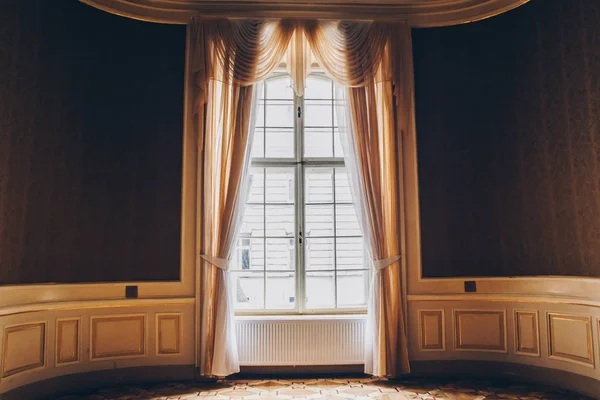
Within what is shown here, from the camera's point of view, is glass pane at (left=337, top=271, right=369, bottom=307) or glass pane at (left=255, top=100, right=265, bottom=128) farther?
glass pane at (left=255, top=100, right=265, bottom=128)

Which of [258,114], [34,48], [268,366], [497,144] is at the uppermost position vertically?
[34,48]

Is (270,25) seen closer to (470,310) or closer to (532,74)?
(532,74)

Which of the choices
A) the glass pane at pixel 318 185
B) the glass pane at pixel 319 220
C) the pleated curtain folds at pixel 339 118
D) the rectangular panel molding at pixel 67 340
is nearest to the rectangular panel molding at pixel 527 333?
the pleated curtain folds at pixel 339 118

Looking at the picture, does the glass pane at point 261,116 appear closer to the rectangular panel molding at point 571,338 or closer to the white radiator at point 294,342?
the white radiator at point 294,342

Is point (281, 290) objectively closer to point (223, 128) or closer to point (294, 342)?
point (294, 342)

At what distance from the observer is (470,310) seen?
404cm

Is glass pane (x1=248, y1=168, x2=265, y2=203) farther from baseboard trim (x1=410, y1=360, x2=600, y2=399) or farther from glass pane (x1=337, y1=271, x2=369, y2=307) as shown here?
baseboard trim (x1=410, y1=360, x2=600, y2=399)

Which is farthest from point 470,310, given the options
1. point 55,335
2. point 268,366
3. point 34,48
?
point 34,48

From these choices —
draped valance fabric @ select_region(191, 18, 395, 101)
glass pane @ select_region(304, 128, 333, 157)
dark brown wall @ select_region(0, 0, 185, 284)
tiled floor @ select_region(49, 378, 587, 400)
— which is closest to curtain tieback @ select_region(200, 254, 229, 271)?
dark brown wall @ select_region(0, 0, 185, 284)

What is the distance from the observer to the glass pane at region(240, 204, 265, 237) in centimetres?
429

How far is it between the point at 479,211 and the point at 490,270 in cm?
48

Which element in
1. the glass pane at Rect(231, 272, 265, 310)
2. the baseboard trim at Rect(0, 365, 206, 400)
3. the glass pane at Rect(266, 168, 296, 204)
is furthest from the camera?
the glass pane at Rect(266, 168, 296, 204)

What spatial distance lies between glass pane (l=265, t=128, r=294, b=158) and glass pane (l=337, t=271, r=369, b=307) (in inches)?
45.0

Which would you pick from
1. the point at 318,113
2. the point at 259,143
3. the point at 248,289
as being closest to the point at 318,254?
the point at 248,289
